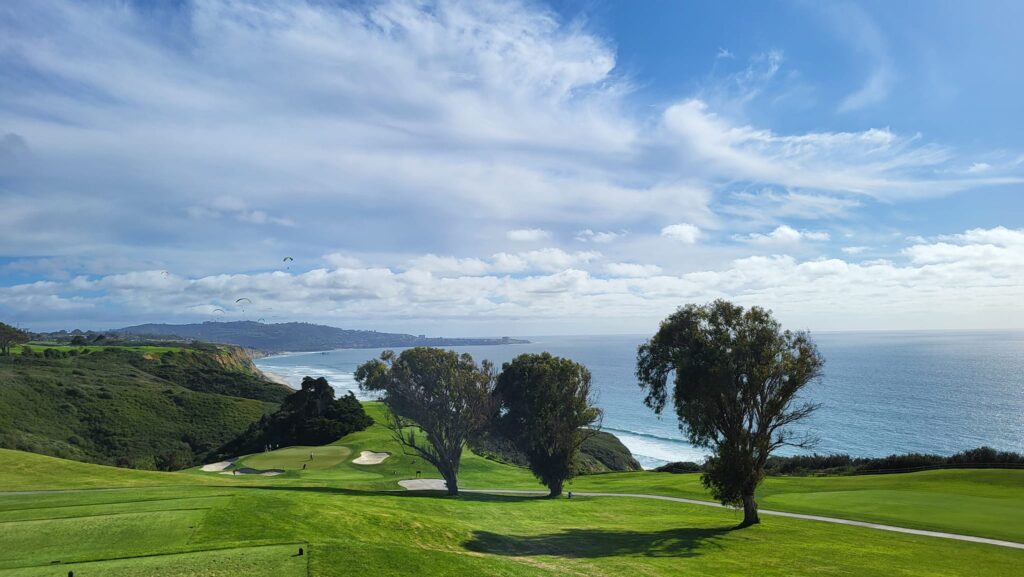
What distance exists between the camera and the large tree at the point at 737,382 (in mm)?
26516

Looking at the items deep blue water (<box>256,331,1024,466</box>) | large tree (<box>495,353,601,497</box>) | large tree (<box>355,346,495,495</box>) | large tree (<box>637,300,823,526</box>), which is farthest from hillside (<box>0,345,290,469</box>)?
large tree (<box>637,300,823,526</box>)

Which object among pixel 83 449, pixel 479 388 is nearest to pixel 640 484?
pixel 479 388

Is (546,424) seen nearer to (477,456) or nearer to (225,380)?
(477,456)

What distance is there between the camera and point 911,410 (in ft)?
342

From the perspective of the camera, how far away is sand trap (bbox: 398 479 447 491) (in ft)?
142

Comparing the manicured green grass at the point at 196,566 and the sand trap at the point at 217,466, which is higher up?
the manicured green grass at the point at 196,566

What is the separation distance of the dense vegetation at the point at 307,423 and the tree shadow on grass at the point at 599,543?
47.0 metres

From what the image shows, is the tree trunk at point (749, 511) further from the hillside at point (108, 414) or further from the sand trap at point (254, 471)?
the hillside at point (108, 414)

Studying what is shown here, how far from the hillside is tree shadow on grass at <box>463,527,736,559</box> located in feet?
167

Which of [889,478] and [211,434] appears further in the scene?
[211,434]

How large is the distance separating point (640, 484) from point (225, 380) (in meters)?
99.8

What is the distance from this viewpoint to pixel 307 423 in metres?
65.1

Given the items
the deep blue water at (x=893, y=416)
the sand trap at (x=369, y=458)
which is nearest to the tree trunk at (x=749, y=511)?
the sand trap at (x=369, y=458)

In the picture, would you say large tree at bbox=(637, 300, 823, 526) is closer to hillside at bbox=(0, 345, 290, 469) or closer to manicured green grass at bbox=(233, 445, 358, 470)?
manicured green grass at bbox=(233, 445, 358, 470)
